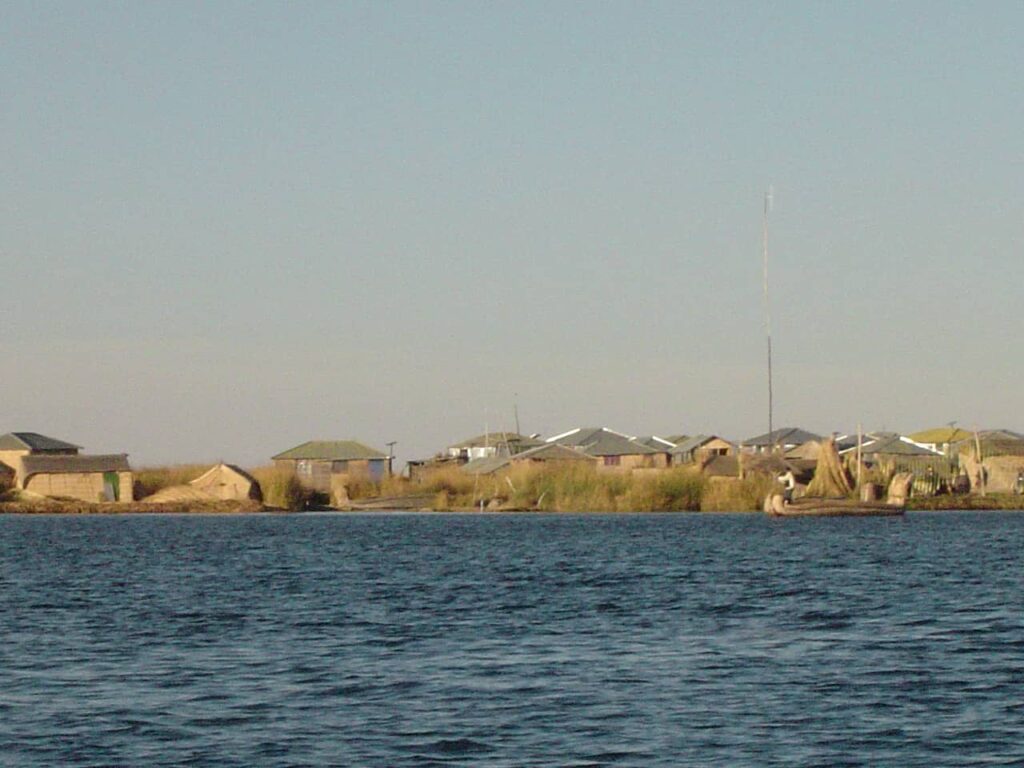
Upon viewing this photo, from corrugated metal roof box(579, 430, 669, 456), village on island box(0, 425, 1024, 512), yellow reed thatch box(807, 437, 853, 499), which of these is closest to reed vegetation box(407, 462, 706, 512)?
village on island box(0, 425, 1024, 512)

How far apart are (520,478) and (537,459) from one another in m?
11.6

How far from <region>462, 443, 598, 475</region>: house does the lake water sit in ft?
297

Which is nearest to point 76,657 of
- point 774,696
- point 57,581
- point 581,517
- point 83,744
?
point 83,744

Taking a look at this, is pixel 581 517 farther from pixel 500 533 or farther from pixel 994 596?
pixel 994 596

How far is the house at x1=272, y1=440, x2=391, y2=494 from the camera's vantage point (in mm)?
174625

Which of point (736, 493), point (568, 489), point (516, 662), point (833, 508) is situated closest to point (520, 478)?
point (568, 489)

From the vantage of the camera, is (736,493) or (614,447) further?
(614,447)

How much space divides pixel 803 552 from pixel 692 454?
103579 mm

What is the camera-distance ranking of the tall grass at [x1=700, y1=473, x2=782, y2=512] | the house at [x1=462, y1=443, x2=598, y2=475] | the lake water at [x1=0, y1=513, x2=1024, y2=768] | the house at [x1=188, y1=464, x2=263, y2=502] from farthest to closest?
the house at [x1=462, y1=443, x2=598, y2=475], the house at [x1=188, y1=464, x2=263, y2=502], the tall grass at [x1=700, y1=473, x2=782, y2=512], the lake water at [x1=0, y1=513, x2=1024, y2=768]

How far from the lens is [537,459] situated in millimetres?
167625

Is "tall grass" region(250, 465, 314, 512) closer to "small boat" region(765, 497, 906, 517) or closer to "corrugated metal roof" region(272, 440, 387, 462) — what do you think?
"corrugated metal roof" region(272, 440, 387, 462)

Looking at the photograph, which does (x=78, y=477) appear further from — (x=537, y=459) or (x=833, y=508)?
(x=833, y=508)

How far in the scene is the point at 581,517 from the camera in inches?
5497

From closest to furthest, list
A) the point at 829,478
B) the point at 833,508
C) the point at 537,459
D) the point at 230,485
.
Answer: the point at 833,508 → the point at 829,478 → the point at 230,485 → the point at 537,459
